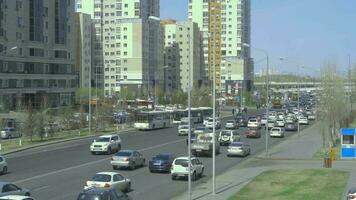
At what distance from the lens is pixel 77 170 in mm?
39625

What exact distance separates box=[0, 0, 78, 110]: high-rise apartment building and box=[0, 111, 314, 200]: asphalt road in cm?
4663

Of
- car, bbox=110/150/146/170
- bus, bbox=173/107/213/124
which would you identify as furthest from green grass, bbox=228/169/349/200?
bus, bbox=173/107/213/124

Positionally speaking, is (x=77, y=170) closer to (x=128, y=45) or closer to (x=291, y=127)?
(x=291, y=127)

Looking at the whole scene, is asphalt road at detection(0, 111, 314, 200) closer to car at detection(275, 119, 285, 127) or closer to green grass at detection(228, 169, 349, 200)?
green grass at detection(228, 169, 349, 200)

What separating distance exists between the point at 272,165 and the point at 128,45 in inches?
5310

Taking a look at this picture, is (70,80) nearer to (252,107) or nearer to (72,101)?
(72,101)

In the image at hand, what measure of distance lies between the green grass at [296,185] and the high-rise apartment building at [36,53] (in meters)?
68.7

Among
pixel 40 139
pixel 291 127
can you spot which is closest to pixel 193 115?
pixel 291 127

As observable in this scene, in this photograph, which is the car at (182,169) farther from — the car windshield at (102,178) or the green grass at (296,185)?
the car windshield at (102,178)

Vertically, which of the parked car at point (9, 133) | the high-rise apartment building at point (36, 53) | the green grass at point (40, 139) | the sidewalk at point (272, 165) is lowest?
the sidewalk at point (272, 165)


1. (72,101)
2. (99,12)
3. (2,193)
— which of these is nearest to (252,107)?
(99,12)

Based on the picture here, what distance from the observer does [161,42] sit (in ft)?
628

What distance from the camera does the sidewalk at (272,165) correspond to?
104ft

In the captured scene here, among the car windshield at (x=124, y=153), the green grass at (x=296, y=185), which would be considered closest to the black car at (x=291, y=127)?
the green grass at (x=296, y=185)
